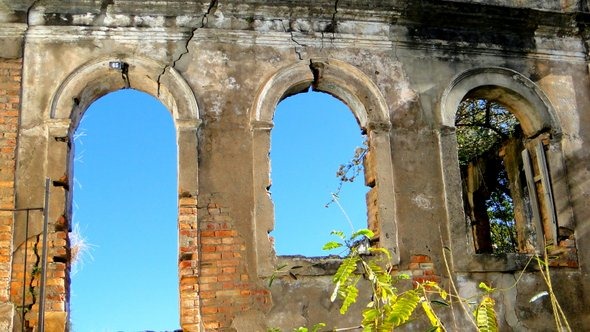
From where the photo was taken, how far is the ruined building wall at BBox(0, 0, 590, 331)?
759cm

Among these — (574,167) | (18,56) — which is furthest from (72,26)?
(574,167)

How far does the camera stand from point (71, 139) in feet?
26.4

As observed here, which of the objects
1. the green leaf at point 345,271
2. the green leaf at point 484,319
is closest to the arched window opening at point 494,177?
the green leaf at point 345,271

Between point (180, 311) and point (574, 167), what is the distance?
5.09m

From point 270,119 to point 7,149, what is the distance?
283 centimetres

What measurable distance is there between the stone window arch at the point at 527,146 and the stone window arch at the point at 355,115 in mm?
762

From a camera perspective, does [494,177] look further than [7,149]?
Yes

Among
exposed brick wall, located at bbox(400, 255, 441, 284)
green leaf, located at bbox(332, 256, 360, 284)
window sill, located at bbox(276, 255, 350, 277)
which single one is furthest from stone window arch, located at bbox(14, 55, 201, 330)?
green leaf, located at bbox(332, 256, 360, 284)

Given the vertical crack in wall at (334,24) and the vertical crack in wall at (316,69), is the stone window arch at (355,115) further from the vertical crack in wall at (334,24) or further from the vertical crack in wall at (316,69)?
the vertical crack in wall at (334,24)

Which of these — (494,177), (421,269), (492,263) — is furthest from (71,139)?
(494,177)

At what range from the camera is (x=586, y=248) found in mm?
8672

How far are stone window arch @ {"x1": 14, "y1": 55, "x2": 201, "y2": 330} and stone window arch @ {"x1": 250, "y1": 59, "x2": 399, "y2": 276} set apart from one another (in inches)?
27.4

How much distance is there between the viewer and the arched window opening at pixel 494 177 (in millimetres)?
11562

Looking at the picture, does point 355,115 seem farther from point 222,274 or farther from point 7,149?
point 7,149
